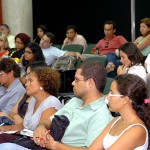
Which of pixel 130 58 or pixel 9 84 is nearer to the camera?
pixel 9 84

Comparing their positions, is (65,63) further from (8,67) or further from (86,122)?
(86,122)

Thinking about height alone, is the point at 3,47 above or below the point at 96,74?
below

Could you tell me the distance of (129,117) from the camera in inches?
108

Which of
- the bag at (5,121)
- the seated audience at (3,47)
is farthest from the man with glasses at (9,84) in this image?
the seated audience at (3,47)

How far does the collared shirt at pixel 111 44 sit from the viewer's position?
24.8 feet

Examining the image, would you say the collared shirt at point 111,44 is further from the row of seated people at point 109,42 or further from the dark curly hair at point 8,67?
the dark curly hair at point 8,67

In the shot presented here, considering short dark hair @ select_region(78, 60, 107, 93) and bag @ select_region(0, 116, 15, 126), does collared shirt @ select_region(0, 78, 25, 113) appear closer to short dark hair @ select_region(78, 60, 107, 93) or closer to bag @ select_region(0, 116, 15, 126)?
bag @ select_region(0, 116, 15, 126)

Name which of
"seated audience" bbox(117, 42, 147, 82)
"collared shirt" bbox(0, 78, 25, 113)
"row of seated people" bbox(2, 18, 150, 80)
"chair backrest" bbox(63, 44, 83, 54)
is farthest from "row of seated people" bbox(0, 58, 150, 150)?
"chair backrest" bbox(63, 44, 83, 54)

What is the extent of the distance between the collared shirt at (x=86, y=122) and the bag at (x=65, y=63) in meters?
3.31

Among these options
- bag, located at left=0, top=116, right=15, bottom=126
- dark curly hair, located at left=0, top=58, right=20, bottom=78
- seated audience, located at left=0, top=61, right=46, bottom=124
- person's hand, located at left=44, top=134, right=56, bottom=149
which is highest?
dark curly hair, located at left=0, top=58, right=20, bottom=78

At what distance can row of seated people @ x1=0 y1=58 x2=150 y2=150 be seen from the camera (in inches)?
107

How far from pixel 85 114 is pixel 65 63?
3.63 meters

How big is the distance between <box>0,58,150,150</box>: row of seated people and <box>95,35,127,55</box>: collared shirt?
3.47m

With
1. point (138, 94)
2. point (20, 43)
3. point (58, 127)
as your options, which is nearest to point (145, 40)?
point (20, 43)
